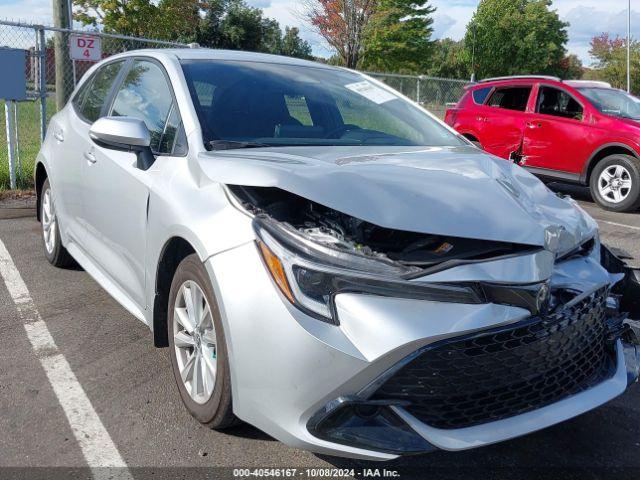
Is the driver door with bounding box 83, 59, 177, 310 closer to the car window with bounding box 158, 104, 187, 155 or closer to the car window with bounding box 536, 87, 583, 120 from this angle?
the car window with bounding box 158, 104, 187, 155

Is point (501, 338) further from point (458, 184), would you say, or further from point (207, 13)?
point (207, 13)

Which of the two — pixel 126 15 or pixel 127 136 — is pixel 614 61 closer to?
pixel 126 15

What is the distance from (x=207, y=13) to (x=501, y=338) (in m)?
45.4

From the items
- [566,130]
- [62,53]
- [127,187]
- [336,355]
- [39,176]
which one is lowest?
[39,176]

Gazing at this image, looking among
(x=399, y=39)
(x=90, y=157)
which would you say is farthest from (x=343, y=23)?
(x=90, y=157)

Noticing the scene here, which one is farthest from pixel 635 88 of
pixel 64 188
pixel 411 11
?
pixel 64 188

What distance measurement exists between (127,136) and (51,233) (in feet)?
7.75

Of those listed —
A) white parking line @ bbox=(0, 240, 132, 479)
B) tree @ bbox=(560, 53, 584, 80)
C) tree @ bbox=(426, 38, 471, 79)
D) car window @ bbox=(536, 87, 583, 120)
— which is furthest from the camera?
tree @ bbox=(560, 53, 584, 80)

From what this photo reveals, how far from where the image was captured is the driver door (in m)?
3.22

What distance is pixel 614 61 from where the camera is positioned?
45875 mm

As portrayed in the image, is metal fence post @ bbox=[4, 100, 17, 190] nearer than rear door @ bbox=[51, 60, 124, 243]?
No

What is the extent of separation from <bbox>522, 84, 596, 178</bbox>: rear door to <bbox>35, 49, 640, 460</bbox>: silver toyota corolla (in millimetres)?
6169

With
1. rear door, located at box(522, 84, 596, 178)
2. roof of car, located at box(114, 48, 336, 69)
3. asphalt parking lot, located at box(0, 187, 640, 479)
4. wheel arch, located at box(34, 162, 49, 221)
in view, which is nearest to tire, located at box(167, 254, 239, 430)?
asphalt parking lot, located at box(0, 187, 640, 479)

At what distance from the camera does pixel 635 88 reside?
42.7 metres
